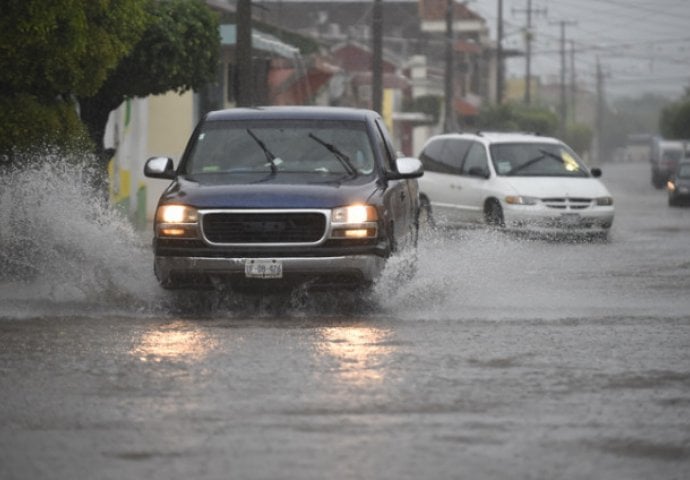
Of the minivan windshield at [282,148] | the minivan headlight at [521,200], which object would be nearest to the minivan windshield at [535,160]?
the minivan headlight at [521,200]

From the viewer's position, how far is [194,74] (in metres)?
24.6

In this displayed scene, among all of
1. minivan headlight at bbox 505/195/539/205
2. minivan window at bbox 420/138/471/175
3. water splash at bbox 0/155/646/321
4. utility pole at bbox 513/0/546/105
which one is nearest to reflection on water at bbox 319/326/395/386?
water splash at bbox 0/155/646/321

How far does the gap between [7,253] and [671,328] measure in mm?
7164

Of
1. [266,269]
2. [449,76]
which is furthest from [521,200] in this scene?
[449,76]

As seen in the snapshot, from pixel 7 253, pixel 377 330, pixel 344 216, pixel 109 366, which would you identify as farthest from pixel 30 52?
pixel 109 366

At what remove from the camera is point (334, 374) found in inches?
416

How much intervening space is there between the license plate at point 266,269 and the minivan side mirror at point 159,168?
1825mm

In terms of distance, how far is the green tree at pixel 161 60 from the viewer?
2341cm

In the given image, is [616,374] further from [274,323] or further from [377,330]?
[274,323]

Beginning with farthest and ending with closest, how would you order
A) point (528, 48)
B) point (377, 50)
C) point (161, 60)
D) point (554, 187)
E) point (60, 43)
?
point (528, 48) < point (377, 50) < point (554, 187) < point (161, 60) < point (60, 43)

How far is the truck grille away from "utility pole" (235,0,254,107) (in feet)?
51.4

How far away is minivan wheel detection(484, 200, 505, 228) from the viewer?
27.1m

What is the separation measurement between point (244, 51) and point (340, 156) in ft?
47.5

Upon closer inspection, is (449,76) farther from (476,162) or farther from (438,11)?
(438,11)
